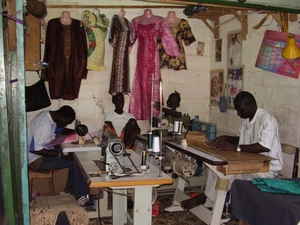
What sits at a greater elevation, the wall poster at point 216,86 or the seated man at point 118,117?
the wall poster at point 216,86

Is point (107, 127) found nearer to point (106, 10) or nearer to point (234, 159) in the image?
A: point (106, 10)

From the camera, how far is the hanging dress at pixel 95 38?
5562 mm

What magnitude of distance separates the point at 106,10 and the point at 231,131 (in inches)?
110

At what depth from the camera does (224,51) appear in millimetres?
6090

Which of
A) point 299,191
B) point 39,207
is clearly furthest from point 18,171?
point 299,191

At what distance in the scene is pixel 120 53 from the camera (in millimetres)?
5785

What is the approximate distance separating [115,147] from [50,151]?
2.17 metres

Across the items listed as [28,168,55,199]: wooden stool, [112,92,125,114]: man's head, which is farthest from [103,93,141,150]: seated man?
[28,168,55,199]: wooden stool

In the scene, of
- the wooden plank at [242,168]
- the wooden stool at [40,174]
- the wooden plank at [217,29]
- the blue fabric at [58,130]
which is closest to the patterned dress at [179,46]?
the wooden plank at [217,29]

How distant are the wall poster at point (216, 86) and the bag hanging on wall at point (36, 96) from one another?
282 cm

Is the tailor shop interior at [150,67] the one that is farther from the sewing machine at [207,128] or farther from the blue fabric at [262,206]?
the blue fabric at [262,206]

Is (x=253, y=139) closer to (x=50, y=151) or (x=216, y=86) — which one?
(x=216, y=86)

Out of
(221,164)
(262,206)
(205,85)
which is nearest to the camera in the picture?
(262,206)

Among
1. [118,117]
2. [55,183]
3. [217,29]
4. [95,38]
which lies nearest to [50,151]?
[55,183]
